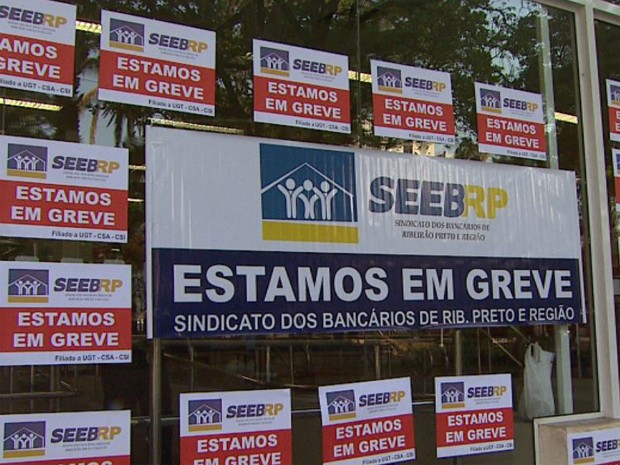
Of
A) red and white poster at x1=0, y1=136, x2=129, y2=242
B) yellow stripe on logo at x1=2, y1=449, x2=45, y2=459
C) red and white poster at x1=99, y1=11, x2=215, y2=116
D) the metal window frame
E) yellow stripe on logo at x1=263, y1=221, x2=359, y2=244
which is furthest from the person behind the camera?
the metal window frame

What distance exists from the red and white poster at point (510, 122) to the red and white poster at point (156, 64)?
208 cm

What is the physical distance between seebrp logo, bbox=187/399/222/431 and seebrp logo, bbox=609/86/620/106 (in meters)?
4.04

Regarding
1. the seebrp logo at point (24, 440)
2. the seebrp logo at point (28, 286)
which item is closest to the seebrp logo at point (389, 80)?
the seebrp logo at point (28, 286)

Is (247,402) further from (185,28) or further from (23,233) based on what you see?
(185,28)

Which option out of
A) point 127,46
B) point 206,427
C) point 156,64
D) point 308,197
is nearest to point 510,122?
point 308,197

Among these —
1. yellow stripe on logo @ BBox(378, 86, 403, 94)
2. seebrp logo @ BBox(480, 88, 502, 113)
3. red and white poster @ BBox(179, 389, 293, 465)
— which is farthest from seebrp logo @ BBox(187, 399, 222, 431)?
seebrp logo @ BBox(480, 88, 502, 113)

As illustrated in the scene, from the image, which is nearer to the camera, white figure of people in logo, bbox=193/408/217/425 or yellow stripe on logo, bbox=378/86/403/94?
white figure of people in logo, bbox=193/408/217/425

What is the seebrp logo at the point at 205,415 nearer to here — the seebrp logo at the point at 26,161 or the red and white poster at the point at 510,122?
the seebrp logo at the point at 26,161

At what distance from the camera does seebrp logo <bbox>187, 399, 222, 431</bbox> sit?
4.04 m

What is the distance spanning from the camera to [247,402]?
4.20 meters

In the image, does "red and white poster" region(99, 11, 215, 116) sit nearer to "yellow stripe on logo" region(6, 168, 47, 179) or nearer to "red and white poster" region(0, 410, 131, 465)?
"yellow stripe on logo" region(6, 168, 47, 179)

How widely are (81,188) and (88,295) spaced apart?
562mm

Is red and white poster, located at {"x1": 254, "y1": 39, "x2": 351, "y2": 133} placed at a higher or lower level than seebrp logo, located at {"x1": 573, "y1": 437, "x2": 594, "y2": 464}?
higher

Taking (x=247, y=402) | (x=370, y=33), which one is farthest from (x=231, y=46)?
(x=247, y=402)
